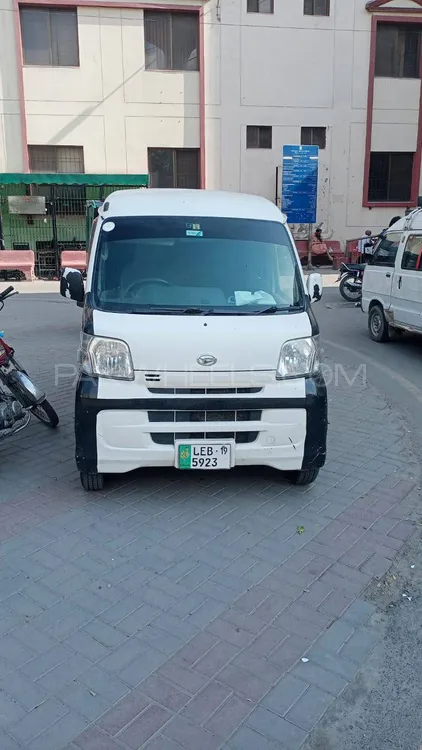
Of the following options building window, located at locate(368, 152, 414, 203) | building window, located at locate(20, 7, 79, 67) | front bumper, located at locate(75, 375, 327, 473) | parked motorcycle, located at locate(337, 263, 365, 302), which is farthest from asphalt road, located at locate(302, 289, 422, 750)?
building window, located at locate(368, 152, 414, 203)

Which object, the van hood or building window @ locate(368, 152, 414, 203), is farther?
building window @ locate(368, 152, 414, 203)

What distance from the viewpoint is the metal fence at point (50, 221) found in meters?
20.9

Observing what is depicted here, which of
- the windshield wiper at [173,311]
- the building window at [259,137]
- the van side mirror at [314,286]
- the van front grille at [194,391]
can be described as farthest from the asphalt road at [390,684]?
the building window at [259,137]

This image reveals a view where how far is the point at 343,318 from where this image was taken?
1320 cm

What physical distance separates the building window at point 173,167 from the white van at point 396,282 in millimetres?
12784

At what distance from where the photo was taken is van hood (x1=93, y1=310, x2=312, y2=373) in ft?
13.8

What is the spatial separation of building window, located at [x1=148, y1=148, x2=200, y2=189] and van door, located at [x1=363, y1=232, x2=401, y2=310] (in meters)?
12.8

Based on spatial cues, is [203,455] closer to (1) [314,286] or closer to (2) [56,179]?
(1) [314,286]

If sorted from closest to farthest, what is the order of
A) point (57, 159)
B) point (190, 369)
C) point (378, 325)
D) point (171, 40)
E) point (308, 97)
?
point (190, 369), point (378, 325), point (171, 40), point (57, 159), point (308, 97)

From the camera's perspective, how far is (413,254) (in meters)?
9.33

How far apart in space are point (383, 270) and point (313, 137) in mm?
13853

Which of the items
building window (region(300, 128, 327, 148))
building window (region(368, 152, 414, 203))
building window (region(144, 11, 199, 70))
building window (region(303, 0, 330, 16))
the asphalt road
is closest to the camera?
the asphalt road

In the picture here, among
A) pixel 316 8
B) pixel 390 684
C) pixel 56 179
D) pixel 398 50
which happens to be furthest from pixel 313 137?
pixel 390 684

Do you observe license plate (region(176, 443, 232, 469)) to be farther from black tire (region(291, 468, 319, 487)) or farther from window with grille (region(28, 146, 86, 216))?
window with grille (region(28, 146, 86, 216))
